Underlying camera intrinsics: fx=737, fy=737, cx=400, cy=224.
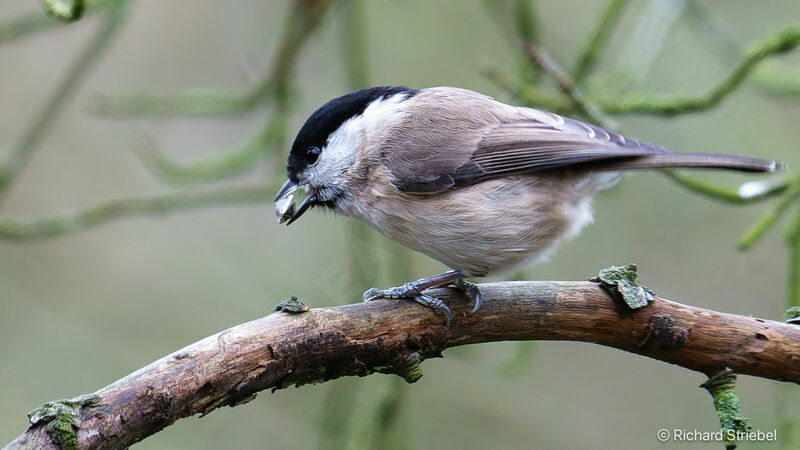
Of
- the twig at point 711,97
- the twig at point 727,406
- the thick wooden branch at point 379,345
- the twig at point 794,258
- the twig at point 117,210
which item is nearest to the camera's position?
the thick wooden branch at point 379,345

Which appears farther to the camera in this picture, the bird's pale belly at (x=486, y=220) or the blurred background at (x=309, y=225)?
the blurred background at (x=309, y=225)

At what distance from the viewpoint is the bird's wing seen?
274cm

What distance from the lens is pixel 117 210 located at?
307 centimetres

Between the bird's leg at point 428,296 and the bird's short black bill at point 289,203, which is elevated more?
the bird's short black bill at point 289,203

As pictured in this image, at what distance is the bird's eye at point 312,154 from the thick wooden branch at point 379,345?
0.78 meters

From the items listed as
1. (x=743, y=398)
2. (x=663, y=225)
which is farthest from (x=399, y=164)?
(x=743, y=398)

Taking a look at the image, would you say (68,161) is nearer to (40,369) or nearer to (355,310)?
(40,369)

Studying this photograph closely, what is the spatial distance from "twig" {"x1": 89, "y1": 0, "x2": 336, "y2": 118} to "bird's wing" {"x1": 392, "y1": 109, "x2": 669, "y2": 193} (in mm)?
957

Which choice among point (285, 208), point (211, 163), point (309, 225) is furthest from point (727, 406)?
point (309, 225)

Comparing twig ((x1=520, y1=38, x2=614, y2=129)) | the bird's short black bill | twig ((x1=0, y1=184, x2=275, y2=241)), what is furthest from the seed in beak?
twig ((x1=520, y1=38, x2=614, y2=129))

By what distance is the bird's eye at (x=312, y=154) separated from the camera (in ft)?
9.72

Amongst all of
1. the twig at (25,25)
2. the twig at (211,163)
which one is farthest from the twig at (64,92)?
the twig at (211,163)

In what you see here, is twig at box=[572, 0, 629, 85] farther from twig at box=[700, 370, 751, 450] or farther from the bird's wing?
twig at box=[700, 370, 751, 450]

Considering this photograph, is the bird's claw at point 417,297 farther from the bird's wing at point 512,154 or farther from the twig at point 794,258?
the twig at point 794,258
